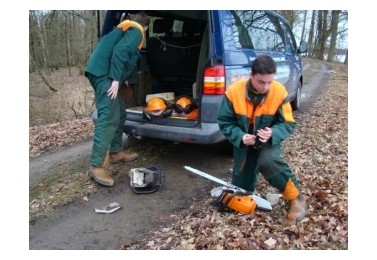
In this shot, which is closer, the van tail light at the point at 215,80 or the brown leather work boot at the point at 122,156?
the van tail light at the point at 215,80

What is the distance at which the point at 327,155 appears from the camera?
505 centimetres

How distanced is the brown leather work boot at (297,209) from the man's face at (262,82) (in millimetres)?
1068

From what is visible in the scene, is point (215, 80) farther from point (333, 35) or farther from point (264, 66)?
point (333, 35)

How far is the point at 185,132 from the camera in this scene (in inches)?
160

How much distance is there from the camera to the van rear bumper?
3.95m

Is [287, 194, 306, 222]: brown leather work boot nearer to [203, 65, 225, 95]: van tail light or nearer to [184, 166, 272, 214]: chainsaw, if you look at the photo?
[184, 166, 272, 214]: chainsaw

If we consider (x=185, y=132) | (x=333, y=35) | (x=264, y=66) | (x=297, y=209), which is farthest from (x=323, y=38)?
(x=264, y=66)

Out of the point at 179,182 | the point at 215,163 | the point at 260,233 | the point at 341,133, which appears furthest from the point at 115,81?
the point at 341,133

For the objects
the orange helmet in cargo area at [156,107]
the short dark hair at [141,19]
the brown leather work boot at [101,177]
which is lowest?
the brown leather work boot at [101,177]

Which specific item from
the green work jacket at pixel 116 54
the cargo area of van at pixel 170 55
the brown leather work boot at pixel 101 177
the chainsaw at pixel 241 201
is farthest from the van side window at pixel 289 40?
the brown leather work boot at pixel 101 177

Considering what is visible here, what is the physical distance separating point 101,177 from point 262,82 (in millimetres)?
2159

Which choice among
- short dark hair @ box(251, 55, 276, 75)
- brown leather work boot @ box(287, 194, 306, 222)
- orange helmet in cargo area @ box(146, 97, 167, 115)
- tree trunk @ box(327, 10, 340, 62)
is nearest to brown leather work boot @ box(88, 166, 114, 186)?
orange helmet in cargo area @ box(146, 97, 167, 115)

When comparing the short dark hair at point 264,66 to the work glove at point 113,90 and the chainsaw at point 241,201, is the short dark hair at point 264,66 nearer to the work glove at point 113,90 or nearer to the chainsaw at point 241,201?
the chainsaw at point 241,201

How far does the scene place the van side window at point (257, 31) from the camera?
4409mm
